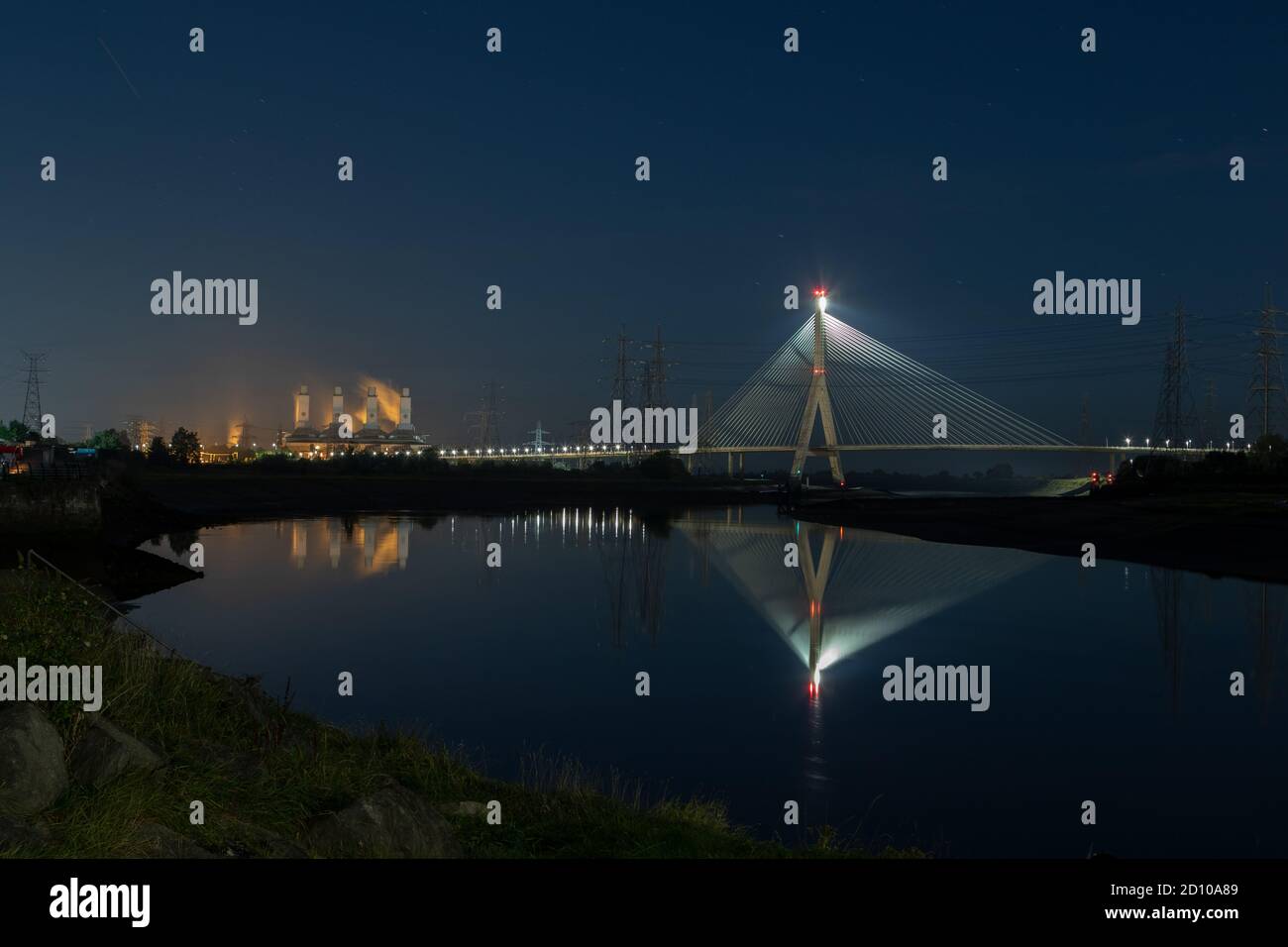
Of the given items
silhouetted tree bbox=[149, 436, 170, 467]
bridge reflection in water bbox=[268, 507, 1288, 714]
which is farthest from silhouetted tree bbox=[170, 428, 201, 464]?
bridge reflection in water bbox=[268, 507, 1288, 714]

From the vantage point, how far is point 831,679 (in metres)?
17.8

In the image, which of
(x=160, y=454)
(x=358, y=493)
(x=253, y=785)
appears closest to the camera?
(x=253, y=785)

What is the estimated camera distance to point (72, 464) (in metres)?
47.8

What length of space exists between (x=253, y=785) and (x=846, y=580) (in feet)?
90.0

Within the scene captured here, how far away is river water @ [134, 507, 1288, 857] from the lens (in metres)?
10.7

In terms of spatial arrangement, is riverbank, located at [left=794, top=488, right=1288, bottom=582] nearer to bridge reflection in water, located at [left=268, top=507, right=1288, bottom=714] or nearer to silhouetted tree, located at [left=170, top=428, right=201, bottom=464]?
bridge reflection in water, located at [left=268, top=507, right=1288, bottom=714]

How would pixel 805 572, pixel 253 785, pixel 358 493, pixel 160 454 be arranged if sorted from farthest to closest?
pixel 160 454
pixel 358 493
pixel 805 572
pixel 253 785

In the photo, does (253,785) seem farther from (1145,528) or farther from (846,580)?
(1145,528)

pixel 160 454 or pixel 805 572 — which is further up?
pixel 160 454

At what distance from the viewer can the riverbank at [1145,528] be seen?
104 ft

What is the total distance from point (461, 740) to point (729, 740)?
12.1ft

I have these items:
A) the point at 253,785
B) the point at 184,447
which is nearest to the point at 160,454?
the point at 184,447
